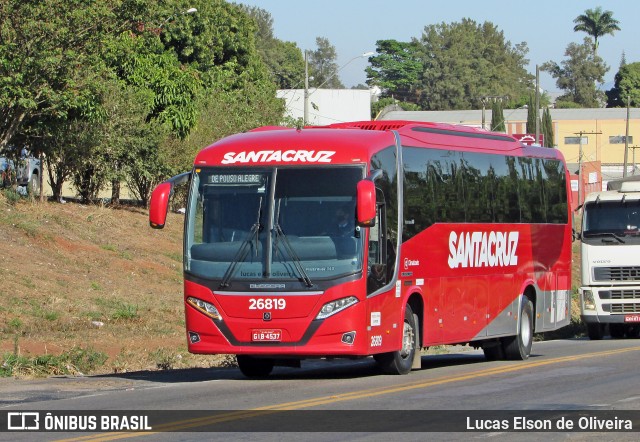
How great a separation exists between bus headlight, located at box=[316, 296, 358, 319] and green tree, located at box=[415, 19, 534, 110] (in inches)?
5563

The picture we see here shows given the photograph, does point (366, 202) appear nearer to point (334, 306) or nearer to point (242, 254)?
point (334, 306)

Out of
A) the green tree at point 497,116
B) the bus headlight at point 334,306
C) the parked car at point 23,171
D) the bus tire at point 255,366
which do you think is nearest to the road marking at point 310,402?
the bus headlight at point 334,306

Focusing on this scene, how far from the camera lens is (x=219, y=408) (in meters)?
13.2

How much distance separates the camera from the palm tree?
164 metres

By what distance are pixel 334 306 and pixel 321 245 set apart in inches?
31.1

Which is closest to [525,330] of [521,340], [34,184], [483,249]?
[521,340]

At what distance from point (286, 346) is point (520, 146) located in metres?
8.40

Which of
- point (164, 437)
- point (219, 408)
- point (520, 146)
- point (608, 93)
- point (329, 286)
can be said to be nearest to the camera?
point (164, 437)

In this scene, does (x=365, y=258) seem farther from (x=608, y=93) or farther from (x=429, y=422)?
(x=608, y=93)

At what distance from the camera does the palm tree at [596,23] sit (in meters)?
164

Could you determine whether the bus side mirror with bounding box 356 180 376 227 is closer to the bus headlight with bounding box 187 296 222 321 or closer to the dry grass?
the bus headlight with bounding box 187 296 222 321

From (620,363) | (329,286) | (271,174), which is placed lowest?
(620,363)

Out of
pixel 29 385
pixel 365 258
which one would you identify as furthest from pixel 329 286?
pixel 29 385

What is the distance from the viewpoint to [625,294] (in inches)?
1120
